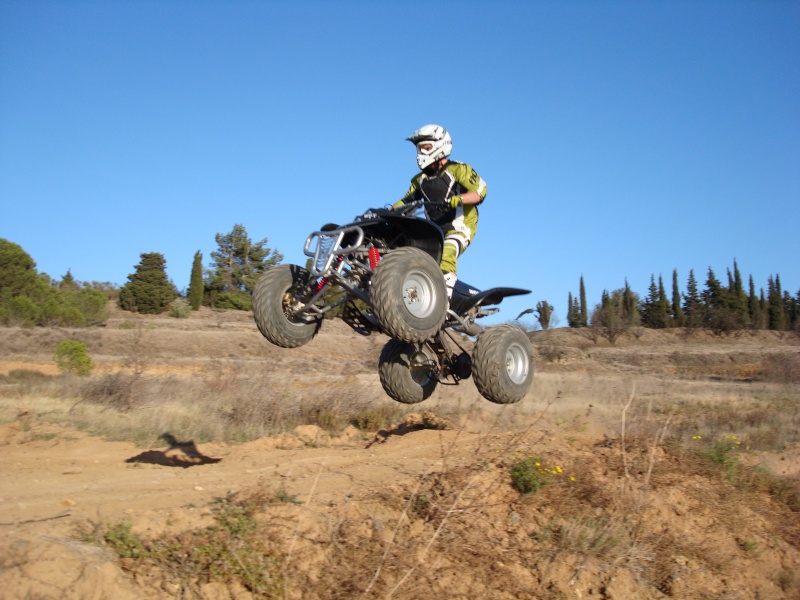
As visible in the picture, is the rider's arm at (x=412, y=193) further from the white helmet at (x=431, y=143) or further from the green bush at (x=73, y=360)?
the green bush at (x=73, y=360)

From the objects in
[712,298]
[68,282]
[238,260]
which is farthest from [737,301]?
[68,282]

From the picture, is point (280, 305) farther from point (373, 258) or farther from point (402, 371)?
point (402, 371)

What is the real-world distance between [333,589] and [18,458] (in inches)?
237

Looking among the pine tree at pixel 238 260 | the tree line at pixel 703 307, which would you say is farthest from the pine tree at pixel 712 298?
the pine tree at pixel 238 260

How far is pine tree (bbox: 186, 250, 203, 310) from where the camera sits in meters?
46.3

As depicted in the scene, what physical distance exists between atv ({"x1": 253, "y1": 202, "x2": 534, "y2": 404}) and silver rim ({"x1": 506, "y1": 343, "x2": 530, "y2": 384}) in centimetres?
1

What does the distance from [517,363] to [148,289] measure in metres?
39.8

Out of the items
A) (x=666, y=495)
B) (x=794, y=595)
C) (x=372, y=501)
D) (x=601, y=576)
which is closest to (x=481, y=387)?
(x=372, y=501)

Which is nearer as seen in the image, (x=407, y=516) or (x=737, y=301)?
(x=407, y=516)

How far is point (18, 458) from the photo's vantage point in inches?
368

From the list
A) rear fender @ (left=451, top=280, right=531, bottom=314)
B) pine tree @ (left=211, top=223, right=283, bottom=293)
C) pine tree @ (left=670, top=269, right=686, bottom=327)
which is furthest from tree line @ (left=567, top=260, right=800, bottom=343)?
rear fender @ (left=451, top=280, right=531, bottom=314)

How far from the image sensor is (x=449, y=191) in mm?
7652

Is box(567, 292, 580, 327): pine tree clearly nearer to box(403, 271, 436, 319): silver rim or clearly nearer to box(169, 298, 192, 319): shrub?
box(169, 298, 192, 319): shrub

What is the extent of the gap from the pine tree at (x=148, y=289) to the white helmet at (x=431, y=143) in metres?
39.7
